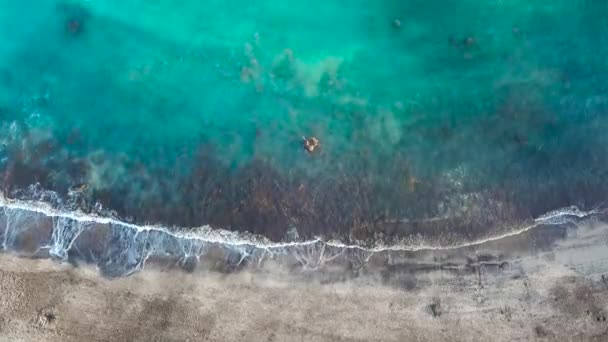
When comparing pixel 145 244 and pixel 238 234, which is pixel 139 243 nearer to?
pixel 145 244

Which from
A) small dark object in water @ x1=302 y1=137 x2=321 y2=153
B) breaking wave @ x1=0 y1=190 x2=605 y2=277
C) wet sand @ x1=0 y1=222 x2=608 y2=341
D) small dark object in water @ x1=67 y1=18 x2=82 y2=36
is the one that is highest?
small dark object in water @ x1=67 y1=18 x2=82 y2=36

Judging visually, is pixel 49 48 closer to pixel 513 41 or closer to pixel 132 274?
pixel 132 274

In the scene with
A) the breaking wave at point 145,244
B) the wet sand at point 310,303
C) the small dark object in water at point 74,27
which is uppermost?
the small dark object in water at point 74,27

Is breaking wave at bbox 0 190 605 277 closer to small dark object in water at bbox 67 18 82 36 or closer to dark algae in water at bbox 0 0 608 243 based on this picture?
dark algae in water at bbox 0 0 608 243

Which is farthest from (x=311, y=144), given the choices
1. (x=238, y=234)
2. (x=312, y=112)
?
(x=238, y=234)

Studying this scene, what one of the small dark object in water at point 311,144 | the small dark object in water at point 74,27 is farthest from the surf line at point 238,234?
the small dark object in water at point 74,27

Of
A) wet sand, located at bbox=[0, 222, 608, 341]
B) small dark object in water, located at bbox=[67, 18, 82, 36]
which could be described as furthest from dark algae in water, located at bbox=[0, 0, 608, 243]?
wet sand, located at bbox=[0, 222, 608, 341]

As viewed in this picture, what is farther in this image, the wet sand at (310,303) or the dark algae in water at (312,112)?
the dark algae in water at (312,112)

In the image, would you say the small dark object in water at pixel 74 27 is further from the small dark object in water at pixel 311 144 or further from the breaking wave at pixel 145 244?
the small dark object in water at pixel 311 144
